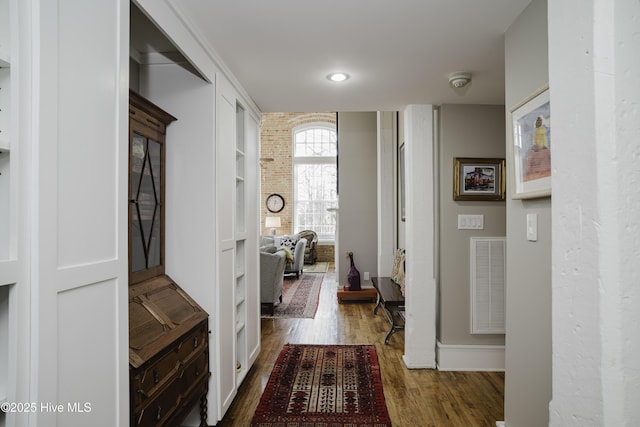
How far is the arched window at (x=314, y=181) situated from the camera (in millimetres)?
10070

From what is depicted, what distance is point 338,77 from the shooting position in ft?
8.62

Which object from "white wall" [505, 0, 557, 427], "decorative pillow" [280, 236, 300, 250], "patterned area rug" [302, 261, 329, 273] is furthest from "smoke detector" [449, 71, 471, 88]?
"patterned area rug" [302, 261, 329, 273]

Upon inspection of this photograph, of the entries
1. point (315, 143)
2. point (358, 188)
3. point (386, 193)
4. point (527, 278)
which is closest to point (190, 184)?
point (527, 278)

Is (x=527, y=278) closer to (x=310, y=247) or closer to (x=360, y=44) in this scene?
(x=360, y=44)

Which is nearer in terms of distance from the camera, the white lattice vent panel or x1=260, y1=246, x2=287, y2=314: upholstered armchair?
the white lattice vent panel

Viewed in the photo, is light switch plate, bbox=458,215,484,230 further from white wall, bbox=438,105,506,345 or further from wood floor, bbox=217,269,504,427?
wood floor, bbox=217,269,504,427

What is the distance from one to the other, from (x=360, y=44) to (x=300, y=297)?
4542 mm

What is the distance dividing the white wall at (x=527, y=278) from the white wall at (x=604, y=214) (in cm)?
100

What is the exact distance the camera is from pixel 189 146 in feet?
7.49

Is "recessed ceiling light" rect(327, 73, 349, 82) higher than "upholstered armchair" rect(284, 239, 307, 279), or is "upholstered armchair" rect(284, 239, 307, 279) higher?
"recessed ceiling light" rect(327, 73, 349, 82)

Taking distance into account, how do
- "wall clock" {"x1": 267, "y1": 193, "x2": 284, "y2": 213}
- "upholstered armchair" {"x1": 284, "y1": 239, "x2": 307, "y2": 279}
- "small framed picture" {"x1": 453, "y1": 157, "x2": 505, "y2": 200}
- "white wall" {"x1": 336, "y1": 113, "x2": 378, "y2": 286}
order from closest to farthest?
"small framed picture" {"x1": 453, "y1": 157, "x2": 505, "y2": 200}, "white wall" {"x1": 336, "y1": 113, "x2": 378, "y2": 286}, "upholstered armchair" {"x1": 284, "y1": 239, "x2": 307, "y2": 279}, "wall clock" {"x1": 267, "y1": 193, "x2": 284, "y2": 213}

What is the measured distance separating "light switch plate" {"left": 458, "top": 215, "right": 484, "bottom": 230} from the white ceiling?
0.97 meters

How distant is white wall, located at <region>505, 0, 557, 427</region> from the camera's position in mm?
1683

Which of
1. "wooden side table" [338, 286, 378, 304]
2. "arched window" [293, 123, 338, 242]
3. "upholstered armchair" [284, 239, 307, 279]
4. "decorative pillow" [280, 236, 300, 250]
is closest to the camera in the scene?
"wooden side table" [338, 286, 378, 304]
